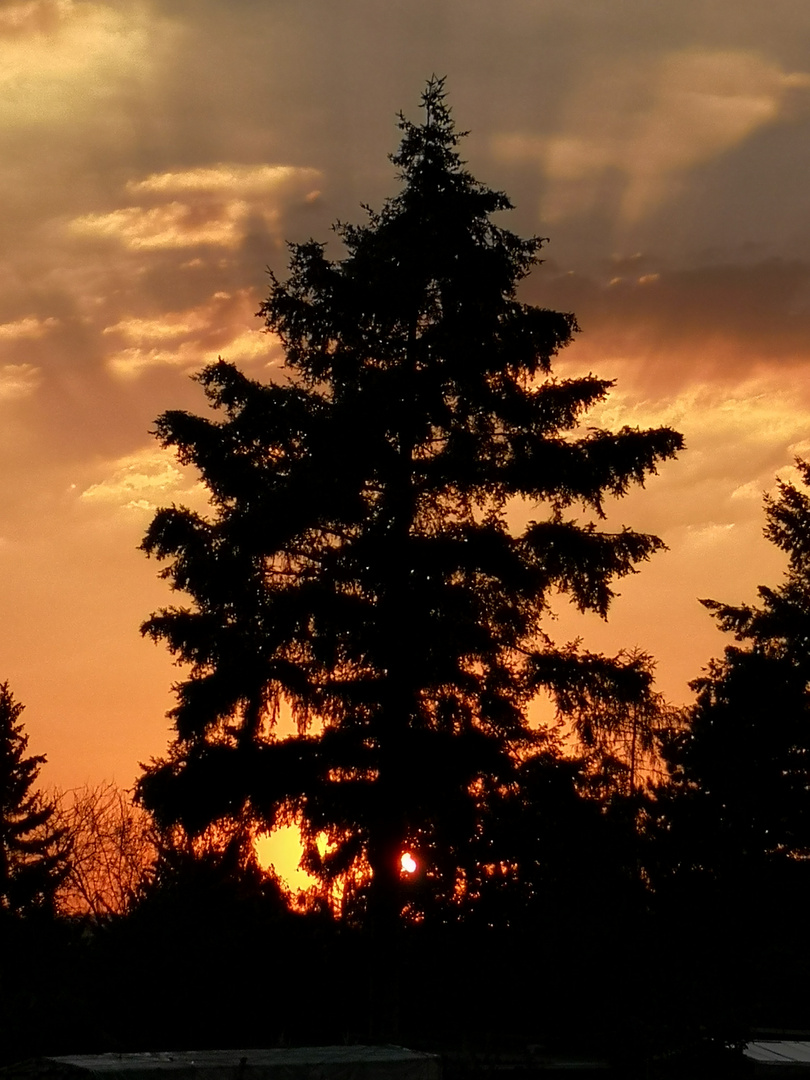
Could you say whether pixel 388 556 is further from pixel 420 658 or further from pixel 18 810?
pixel 18 810

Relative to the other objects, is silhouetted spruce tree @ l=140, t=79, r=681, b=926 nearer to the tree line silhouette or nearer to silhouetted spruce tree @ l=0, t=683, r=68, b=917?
the tree line silhouette

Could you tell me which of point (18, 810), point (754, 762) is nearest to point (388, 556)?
point (754, 762)

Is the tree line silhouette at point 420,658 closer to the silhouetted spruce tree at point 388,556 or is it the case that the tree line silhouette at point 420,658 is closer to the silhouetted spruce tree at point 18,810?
the silhouetted spruce tree at point 388,556

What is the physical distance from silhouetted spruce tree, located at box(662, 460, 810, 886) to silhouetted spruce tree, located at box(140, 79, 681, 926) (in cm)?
1581

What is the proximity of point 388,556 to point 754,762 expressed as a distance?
69.8ft

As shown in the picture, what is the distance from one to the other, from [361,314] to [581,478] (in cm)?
501

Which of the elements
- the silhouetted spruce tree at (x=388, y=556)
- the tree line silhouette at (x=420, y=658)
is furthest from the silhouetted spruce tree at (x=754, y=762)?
the silhouetted spruce tree at (x=388, y=556)

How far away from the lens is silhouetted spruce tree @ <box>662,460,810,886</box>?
38.3 meters

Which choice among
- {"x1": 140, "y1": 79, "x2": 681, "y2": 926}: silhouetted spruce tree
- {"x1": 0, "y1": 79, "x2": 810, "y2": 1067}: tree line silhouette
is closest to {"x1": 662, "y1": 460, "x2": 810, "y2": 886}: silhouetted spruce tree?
{"x1": 0, "y1": 79, "x2": 810, "y2": 1067}: tree line silhouette

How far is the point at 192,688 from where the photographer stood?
23.2 metres

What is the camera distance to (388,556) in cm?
2292

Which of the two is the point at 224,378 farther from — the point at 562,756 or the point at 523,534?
the point at 562,756

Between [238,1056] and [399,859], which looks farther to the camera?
[399,859]

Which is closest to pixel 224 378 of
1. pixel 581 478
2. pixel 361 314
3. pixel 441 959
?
pixel 361 314
